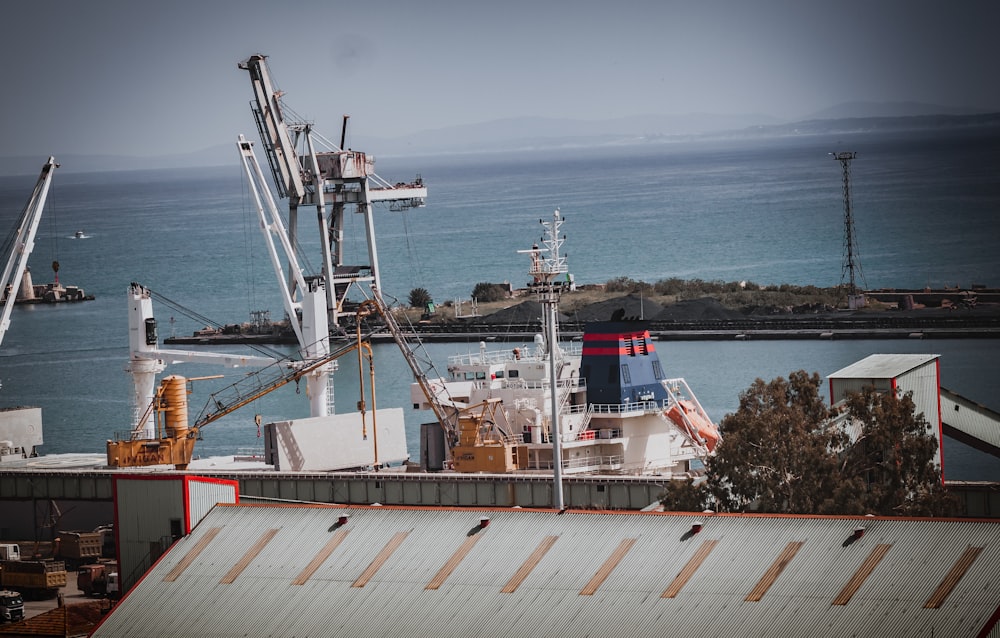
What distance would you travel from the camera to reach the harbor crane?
4134 inches

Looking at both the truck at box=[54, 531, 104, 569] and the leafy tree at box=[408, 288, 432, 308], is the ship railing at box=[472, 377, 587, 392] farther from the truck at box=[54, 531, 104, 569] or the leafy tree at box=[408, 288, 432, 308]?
the leafy tree at box=[408, 288, 432, 308]

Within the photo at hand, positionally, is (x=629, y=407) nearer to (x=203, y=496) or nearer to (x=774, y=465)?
(x=774, y=465)

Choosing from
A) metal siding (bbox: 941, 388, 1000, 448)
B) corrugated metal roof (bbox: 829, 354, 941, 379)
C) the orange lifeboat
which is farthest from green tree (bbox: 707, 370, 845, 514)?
the orange lifeboat

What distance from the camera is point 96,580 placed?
58.3 meters

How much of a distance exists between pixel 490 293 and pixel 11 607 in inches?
4407

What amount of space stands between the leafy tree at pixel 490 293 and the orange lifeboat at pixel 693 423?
94.4 meters

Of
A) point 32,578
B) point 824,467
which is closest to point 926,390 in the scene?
point 824,467

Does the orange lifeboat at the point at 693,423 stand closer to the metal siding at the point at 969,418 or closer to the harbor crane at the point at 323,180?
the metal siding at the point at 969,418

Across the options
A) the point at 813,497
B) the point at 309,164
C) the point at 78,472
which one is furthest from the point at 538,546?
the point at 309,164

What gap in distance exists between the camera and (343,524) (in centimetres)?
4294

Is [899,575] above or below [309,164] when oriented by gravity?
below

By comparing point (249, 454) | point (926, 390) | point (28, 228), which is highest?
point (28, 228)

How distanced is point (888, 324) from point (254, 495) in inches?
2888

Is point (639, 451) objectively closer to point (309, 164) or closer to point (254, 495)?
point (254, 495)
